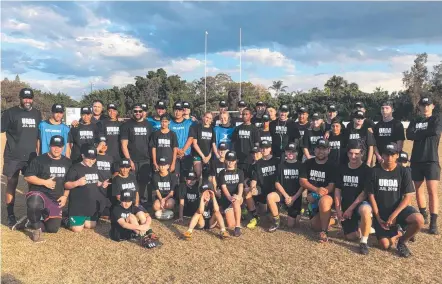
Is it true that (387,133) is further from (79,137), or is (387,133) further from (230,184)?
(79,137)

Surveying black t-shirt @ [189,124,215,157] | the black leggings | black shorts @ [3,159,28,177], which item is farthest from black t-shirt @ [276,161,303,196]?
black shorts @ [3,159,28,177]

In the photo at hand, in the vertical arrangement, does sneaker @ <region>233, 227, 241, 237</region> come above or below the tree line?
below

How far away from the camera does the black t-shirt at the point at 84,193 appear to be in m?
6.81

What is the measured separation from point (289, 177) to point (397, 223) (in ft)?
6.60

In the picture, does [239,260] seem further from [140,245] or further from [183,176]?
[183,176]

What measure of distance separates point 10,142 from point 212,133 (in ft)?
12.9

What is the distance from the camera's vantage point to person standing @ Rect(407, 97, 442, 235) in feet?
21.7

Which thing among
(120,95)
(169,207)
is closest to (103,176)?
(169,207)

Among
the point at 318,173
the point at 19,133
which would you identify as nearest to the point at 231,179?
the point at 318,173

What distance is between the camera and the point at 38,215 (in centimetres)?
630

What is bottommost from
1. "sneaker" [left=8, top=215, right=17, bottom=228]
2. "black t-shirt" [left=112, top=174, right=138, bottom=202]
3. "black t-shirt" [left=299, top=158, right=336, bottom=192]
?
"sneaker" [left=8, top=215, right=17, bottom=228]

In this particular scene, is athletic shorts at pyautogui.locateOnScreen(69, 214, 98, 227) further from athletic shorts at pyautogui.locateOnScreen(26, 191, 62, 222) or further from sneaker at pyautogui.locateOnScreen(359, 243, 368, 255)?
sneaker at pyautogui.locateOnScreen(359, 243, 368, 255)

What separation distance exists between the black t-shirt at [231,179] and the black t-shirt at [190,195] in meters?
0.66

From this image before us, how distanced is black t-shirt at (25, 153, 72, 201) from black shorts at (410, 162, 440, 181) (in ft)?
20.0
